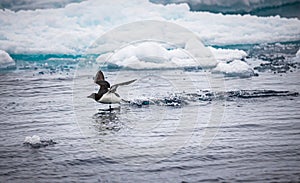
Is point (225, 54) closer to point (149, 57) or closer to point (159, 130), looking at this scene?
point (149, 57)

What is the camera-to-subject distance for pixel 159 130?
21.0ft

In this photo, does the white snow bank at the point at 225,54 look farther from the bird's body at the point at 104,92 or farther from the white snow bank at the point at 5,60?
the white snow bank at the point at 5,60

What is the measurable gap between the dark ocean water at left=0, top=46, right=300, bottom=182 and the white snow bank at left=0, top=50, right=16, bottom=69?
1013mm

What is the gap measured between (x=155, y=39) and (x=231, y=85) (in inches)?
95.7

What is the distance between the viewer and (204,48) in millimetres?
10680

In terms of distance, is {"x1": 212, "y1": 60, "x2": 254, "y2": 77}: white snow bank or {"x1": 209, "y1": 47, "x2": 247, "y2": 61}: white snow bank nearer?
{"x1": 212, "y1": 60, "x2": 254, "y2": 77}: white snow bank

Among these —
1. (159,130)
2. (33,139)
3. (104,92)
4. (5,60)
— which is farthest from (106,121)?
(5,60)

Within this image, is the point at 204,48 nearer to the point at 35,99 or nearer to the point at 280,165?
the point at 35,99

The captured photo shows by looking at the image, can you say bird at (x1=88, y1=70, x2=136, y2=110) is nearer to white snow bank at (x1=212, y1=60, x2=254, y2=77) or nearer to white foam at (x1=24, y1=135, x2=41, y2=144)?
white foam at (x1=24, y1=135, x2=41, y2=144)

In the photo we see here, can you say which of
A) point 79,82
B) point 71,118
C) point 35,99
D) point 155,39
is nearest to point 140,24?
point 155,39

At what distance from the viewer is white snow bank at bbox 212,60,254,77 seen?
11141mm

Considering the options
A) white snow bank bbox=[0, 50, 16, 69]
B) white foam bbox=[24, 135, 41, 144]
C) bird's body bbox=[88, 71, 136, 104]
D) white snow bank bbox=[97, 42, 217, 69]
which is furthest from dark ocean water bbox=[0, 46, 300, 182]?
white snow bank bbox=[0, 50, 16, 69]

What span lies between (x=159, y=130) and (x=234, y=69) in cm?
553

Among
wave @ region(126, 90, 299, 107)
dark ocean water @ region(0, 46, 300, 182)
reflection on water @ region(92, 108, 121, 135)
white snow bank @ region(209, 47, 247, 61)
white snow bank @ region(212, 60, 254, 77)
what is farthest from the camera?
white snow bank @ region(209, 47, 247, 61)
